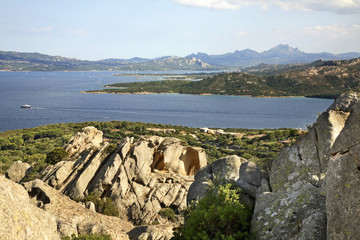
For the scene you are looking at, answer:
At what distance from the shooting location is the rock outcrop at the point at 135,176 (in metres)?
31.7

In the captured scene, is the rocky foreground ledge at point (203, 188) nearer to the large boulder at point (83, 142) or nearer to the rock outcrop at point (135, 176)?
the rock outcrop at point (135, 176)

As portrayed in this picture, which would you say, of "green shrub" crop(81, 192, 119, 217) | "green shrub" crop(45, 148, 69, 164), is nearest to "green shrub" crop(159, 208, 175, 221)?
"green shrub" crop(81, 192, 119, 217)

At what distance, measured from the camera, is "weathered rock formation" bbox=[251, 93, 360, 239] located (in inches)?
306

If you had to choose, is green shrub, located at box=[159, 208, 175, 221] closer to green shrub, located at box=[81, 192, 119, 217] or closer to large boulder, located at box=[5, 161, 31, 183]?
green shrub, located at box=[81, 192, 119, 217]

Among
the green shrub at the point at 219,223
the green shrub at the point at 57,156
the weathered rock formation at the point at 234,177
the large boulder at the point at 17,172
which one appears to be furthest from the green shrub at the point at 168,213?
the green shrub at the point at 219,223

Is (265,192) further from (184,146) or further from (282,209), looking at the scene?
(184,146)

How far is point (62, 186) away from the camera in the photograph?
33.1 metres

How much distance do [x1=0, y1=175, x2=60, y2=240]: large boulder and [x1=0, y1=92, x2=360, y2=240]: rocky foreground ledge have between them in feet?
0.11

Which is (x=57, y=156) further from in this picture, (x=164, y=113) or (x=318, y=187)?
(x=164, y=113)

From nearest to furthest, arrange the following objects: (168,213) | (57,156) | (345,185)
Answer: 1. (345,185)
2. (168,213)
3. (57,156)

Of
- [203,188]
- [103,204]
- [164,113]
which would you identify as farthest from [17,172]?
[164,113]

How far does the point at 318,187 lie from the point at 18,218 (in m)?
11.1

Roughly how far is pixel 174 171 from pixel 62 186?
42.7 ft

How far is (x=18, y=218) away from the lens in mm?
9930
